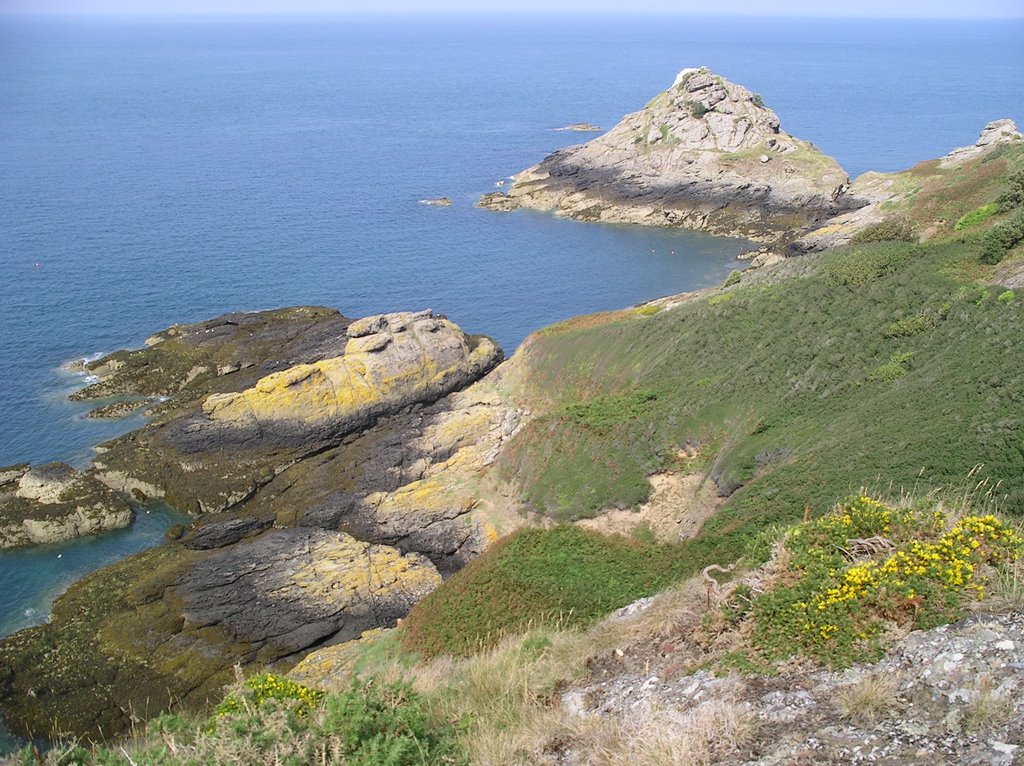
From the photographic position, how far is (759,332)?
33250 mm

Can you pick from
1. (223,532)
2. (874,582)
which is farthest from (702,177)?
(874,582)

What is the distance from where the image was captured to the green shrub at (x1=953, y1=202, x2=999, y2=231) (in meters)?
35.8

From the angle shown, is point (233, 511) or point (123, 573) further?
point (233, 511)

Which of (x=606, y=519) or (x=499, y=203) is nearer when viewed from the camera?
(x=606, y=519)

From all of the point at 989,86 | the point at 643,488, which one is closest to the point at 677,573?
→ the point at 643,488

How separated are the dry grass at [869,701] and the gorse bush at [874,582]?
2.89 ft

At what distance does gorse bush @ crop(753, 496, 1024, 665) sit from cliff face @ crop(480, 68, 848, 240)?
69.6 metres

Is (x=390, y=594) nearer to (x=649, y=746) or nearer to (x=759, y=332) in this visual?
(x=759, y=332)

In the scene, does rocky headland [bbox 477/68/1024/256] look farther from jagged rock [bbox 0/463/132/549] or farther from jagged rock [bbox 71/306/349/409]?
jagged rock [bbox 0/463/132/549]

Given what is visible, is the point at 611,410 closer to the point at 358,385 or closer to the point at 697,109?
the point at 358,385

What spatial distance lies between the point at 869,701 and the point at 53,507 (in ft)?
121

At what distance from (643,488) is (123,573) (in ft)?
68.4

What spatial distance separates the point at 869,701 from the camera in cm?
889

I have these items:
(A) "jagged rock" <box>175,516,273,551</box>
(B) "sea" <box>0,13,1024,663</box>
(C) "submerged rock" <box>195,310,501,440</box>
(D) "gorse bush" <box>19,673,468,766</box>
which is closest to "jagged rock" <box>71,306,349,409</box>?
(B) "sea" <box>0,13,1024,663</box>
